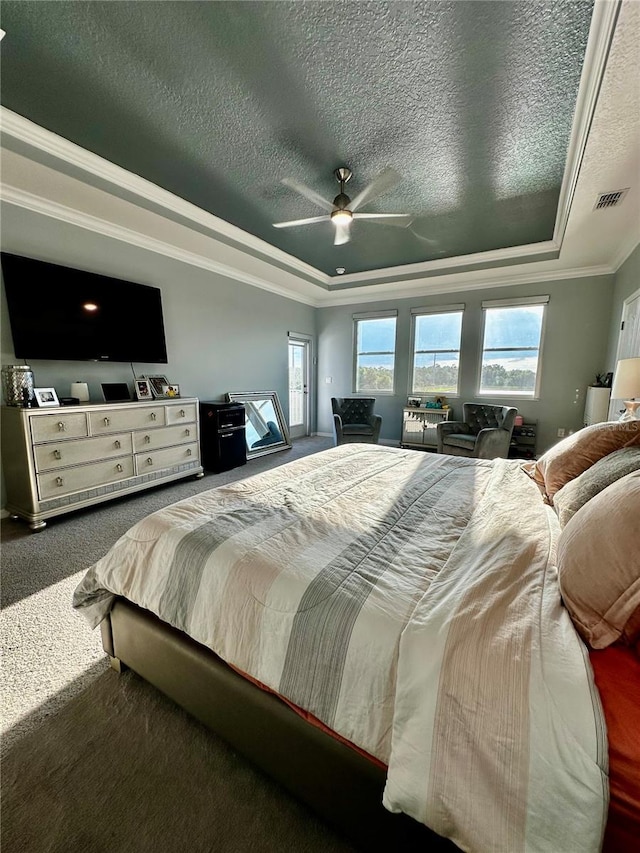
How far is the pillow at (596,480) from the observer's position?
1196 mm

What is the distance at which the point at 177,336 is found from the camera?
435 cm

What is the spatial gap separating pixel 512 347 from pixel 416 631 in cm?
542

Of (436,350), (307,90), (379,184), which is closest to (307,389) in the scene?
(436,350)

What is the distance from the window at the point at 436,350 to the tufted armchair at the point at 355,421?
→ 104cm

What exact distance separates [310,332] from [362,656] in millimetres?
6389

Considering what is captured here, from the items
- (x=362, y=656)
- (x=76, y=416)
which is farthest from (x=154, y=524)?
(x=76, y=416)

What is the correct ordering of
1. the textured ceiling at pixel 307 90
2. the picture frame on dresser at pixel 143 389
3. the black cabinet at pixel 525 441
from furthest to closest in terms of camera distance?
the black cabinet at pixel 525 441, the picture frame on dresser at pixel 143 389, the textured ceiling at pixel 307 90

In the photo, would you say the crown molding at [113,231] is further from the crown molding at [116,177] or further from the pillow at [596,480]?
the pillow at [596,480]

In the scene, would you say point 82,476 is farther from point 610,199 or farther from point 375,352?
point 610,199

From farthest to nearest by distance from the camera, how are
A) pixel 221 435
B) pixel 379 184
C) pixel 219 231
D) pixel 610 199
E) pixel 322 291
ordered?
1. pixel 322 291
2. pixel 221 435
3. pixel 219 231
4. pixel 610 199
5. pixel 379 184

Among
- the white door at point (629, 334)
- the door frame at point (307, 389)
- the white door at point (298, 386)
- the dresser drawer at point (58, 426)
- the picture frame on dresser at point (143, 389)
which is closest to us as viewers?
the dresser drawer at point (58, 426)

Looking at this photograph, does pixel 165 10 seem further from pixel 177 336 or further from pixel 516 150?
pixel 177 336

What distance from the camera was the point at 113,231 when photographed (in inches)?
141

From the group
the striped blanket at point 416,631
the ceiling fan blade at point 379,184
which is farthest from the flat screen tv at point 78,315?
the striped blanket at point 416,631
